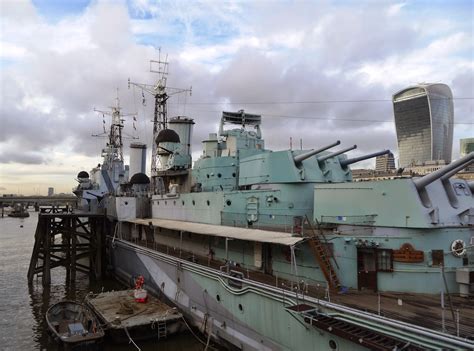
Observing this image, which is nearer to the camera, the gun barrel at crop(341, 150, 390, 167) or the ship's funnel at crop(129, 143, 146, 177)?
the gun barrel at crop(341, 150, 390, 167)

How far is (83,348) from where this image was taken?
1498 centimetres

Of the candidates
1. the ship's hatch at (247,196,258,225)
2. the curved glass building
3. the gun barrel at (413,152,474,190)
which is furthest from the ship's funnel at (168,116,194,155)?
the curved glass building

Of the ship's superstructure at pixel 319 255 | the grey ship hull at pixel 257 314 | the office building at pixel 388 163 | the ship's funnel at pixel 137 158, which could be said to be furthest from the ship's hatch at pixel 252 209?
the ship's funnel at pixel 137 158

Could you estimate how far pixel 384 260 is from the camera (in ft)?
41.5

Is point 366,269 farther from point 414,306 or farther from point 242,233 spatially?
point 242,233

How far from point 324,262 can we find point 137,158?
4016cm

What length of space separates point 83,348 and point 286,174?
11.0 metres

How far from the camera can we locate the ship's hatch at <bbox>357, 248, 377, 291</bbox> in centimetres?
1273

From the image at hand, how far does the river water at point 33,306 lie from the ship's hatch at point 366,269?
300 inches

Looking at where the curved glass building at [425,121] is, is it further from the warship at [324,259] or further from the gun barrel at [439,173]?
the gun barrel at [439,173]

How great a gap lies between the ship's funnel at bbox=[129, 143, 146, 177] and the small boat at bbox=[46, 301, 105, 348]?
3201 cm

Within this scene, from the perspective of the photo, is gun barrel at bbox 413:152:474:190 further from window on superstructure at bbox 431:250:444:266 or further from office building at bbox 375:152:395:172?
office building at bbox 375:152:395:172

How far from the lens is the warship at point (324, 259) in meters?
10.5

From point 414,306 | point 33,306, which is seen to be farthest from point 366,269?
point 33,306
